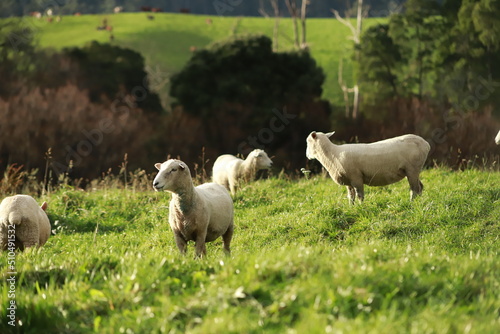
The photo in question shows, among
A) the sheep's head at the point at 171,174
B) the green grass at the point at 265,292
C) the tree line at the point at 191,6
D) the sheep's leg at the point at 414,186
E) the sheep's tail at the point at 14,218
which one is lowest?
the sheep's leg at the point at 414,186

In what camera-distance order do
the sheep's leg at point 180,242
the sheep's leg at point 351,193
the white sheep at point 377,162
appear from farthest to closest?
the sheep's leg at point 351,193 → the white sheep at point 377,162 → the sheep's leg at point 180,242

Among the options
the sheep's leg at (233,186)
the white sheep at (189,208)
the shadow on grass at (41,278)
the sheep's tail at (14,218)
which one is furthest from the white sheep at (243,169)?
the shadow on grass at (41,278)

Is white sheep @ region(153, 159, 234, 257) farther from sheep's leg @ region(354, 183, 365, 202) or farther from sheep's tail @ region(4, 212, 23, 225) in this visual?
sheep's leg @ region(354, 183, 365, 202)

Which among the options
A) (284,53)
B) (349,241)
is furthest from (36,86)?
(349,241)

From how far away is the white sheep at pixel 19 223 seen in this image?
9.14 meters

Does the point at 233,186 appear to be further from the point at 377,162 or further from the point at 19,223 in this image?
the point at 19,223

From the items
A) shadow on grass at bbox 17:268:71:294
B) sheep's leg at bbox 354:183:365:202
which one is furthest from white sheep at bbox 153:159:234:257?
sheep's leg at bbox 354:183:365:202

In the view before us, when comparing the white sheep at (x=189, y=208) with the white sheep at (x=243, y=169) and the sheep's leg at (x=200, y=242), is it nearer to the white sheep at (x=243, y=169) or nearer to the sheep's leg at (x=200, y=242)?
the sheep's leg at (x=200, y=242)

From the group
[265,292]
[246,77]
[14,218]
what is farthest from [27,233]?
[246,77]

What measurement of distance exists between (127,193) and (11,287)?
872 centimetres

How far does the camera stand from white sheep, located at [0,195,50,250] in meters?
9.14

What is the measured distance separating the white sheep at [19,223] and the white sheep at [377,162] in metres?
5.12

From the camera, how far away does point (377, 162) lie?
Answer: 1135cm

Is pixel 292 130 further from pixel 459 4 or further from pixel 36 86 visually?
pixel 36 86
